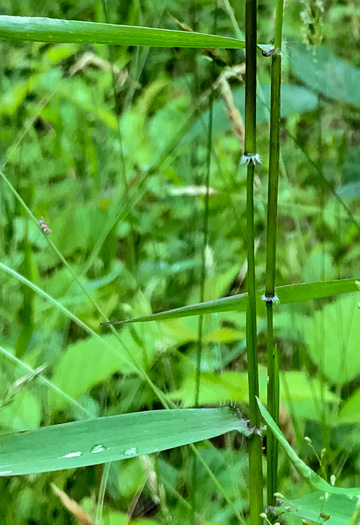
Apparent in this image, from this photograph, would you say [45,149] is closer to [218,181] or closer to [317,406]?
[218,181]

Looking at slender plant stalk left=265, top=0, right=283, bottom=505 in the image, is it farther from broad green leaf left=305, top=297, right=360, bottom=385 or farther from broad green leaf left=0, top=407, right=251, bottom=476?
broad green leaf left=305, top=297, right=360, bottom=385

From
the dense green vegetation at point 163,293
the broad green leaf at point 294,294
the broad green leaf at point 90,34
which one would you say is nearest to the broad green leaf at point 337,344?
the dense green vegetation at point 163,293

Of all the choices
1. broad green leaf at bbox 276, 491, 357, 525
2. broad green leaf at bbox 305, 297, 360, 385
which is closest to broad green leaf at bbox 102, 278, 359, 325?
broad green leaf at bbox 276, 491, 357, 525

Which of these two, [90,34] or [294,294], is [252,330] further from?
[90,34]

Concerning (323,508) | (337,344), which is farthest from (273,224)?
(337,344)

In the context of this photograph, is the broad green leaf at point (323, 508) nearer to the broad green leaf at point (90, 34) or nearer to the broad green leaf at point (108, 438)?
the broad green leaf at point (108, 438)

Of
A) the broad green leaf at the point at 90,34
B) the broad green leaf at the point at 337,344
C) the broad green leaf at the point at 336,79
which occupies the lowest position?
the broad green leaf at the point at 337,344
